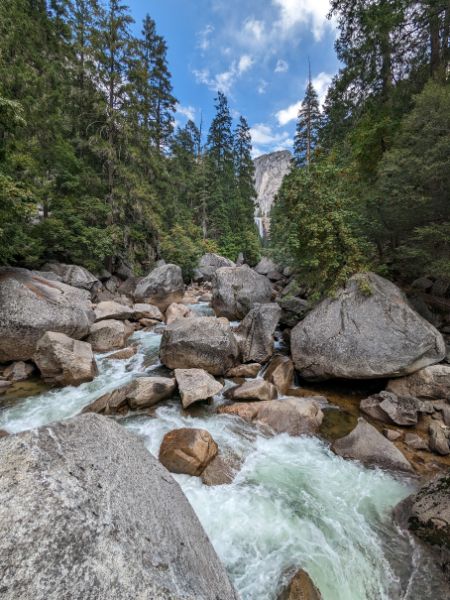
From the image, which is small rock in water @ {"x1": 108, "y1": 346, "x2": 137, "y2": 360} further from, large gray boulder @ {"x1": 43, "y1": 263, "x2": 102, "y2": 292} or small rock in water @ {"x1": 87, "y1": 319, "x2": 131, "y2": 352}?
large gray boulder @ {"x1": 43, "y1": 263, "x2": 102, "y2": 292}

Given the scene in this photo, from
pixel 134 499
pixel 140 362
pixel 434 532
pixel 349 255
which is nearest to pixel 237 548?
pixel 134 499

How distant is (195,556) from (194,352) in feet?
19.9

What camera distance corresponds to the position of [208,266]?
2591 cm

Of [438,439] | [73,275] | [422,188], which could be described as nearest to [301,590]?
[438,439]

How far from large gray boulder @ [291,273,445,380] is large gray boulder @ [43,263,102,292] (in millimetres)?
11072

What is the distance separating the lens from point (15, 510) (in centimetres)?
181

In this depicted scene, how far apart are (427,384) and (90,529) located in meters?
8.18

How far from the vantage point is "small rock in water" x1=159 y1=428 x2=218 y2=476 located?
477 cm

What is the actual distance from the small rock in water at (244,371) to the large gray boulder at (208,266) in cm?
1583

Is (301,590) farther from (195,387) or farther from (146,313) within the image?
(146,313)

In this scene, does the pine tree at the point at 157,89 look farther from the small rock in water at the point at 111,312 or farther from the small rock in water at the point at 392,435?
the small rock in water at the point at 392,435

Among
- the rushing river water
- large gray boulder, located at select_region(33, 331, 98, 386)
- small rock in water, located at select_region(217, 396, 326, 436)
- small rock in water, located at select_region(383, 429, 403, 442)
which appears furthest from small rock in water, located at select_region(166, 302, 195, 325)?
small rock in water, located at select_region(383, 429, 403, 442)

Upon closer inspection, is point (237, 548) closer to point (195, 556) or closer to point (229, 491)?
point (229, 491)

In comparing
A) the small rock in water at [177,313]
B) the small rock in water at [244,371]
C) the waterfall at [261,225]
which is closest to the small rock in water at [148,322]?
the small rock in water at [177,313]
